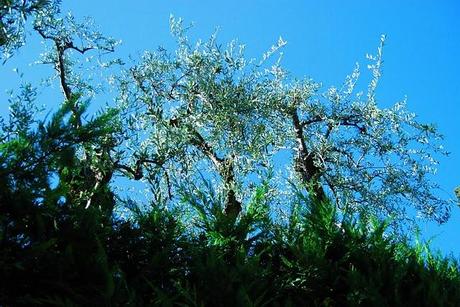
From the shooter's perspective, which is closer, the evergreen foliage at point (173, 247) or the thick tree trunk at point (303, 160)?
the evergreen foliage at point (173, 247)

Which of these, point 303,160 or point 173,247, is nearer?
point 173,247

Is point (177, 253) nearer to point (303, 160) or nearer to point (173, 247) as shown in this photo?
point (173, 247)

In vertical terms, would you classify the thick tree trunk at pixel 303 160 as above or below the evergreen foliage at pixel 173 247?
above

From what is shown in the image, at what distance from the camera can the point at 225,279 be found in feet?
17.5

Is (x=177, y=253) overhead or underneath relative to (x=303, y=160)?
underneath

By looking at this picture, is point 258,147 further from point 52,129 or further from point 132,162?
point 52,129

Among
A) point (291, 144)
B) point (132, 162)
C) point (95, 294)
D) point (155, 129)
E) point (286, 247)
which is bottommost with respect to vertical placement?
point (95, 294)

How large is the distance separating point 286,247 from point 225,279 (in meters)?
1.34

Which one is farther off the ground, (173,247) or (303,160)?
(303,160)

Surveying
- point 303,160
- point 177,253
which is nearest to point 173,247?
point 177,253

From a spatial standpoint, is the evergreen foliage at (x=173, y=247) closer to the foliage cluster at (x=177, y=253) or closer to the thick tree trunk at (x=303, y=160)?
the foliage cluster at (x=177, y=253)

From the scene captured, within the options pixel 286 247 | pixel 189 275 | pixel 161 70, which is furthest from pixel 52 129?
pixel 161 70

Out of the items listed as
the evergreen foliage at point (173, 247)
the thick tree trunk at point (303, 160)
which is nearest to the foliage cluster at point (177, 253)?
the evergreen foliage at point (173, 247)

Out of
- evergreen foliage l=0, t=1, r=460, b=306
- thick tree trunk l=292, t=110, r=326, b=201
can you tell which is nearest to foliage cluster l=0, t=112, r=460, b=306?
evergreen foliage l=0, t=1, r=460, b=306
